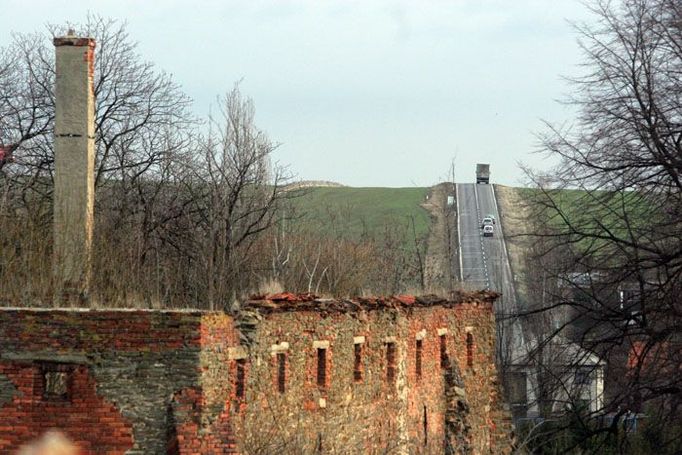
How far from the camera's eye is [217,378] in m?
17.8

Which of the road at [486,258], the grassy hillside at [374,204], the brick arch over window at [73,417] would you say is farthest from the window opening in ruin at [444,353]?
the grassy hillside at [374,204]

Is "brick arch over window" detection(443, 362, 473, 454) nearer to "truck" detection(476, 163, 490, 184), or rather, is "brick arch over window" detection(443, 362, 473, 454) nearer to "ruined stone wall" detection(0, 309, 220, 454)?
"ruined stone wall" detection(0, 309, 220, 454)

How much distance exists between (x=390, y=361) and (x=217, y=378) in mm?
8554

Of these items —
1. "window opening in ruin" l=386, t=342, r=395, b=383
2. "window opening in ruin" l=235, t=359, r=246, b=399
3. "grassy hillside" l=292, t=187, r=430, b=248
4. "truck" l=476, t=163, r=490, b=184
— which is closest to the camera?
"window opening in ruin" l=235, t=359, r=246, b=399

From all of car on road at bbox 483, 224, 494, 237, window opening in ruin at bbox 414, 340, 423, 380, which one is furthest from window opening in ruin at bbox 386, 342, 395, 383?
car on road at bbox 483, 224, 494, 237

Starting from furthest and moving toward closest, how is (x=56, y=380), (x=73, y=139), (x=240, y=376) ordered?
1. (x=73, y=139)
2. (x=240, y=376)
3. (x=56, y=380)

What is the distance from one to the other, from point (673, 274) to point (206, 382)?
12.0 m

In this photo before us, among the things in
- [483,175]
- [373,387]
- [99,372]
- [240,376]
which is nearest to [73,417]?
[99,372]

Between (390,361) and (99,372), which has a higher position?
(99,372)

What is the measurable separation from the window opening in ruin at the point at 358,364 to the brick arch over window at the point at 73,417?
24.2 feet

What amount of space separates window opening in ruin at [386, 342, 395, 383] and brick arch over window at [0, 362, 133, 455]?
369 inches

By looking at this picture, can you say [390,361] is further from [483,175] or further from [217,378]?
[483,175]

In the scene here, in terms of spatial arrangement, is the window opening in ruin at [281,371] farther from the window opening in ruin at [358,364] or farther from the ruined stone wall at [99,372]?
the ruined stone wall at [99,372]

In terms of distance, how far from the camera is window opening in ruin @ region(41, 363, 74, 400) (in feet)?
56.6
